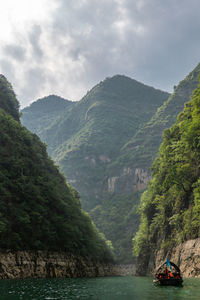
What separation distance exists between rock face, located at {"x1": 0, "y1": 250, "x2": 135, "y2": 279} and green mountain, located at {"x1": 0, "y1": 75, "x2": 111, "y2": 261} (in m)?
1.04

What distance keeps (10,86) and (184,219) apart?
61925 mm

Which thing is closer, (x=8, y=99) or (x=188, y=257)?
(x=188, y=257)

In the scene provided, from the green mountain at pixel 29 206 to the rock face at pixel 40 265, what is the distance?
3.42 feet

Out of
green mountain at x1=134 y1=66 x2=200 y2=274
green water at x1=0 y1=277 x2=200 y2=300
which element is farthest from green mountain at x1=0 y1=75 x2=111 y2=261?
green mountain at x1=134 y1=66 x2=200 y2=274

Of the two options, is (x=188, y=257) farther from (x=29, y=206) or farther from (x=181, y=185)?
(x=29, y=206)

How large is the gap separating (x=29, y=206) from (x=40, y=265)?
377 inches

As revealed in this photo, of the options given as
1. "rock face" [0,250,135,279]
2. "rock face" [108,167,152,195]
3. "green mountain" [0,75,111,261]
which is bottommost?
"rock face" [0,250,135,279]

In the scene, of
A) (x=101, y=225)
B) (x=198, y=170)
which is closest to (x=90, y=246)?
(x=198, y=170)

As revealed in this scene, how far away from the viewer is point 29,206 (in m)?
46.1

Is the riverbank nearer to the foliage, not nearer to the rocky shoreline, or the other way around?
the rocky shoreline

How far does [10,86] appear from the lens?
83.5 meters

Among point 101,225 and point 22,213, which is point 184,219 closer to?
point 22,213

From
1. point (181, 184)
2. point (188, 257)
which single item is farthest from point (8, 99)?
point (188, 257)

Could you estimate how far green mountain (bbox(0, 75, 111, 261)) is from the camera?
4117 cm
